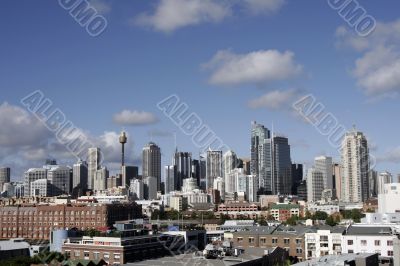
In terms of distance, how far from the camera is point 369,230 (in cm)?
4388

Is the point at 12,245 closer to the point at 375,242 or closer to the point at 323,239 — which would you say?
the point at 323,239

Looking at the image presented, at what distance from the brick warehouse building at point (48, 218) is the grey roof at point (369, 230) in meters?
46.7

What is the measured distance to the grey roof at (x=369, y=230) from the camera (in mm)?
42891

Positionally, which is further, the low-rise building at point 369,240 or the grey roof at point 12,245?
the grey roof at point 12,245

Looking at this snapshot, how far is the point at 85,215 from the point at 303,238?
44.9m

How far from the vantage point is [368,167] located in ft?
552

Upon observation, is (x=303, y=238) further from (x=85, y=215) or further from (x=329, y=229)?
(x=85, y=215)

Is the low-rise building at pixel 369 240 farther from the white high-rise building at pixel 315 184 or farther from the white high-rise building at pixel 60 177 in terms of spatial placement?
the white high-rise building at pixel 60 177

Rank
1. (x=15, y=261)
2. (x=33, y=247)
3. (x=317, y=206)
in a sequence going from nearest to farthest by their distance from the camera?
(x=15, y=261) → (x=33, y=247) → (x=317, y=206)

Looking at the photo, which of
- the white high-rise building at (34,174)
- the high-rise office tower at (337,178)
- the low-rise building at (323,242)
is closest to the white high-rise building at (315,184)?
the high-rise office tower at (337,178)

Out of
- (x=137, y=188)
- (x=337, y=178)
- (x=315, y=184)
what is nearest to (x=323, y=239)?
(x=315, y=184)

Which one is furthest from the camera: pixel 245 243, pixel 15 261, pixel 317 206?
pixel 317 206

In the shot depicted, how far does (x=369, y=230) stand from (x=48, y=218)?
5483 centimetres

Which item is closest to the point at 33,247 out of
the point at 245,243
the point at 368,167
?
the point at 245,243
